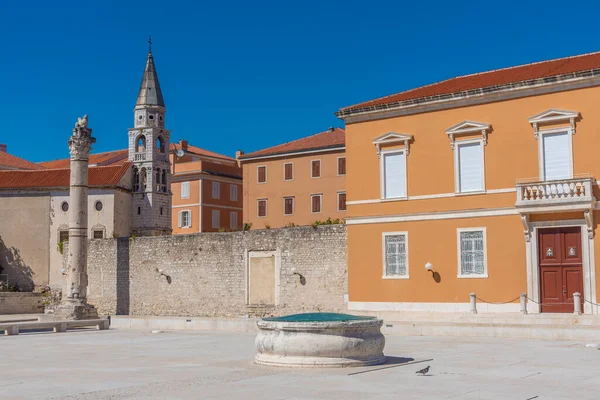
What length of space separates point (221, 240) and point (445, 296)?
1250 centimetres

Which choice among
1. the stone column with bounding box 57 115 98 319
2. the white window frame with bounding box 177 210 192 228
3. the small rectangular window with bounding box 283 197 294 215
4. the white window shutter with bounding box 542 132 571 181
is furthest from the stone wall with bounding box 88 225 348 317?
the white window frame with bounding box 177 210 192 228

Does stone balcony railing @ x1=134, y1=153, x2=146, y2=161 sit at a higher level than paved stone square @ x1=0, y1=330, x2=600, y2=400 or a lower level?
higher

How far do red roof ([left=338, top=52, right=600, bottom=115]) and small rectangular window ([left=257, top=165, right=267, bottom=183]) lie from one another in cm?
2588

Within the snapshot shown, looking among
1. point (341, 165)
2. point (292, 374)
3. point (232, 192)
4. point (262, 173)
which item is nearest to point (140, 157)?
point (262, 173)

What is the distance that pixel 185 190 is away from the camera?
6594 cm

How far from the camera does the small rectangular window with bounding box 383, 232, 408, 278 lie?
1172 inches

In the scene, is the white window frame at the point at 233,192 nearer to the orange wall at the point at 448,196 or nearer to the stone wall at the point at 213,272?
the stone wall at the point at 213,272

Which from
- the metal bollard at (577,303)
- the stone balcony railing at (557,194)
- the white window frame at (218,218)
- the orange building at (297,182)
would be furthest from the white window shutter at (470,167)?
the white window frame at (218,218)

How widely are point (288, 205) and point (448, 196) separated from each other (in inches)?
1113

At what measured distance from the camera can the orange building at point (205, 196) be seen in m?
64.8

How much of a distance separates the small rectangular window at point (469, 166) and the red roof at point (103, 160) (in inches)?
1927

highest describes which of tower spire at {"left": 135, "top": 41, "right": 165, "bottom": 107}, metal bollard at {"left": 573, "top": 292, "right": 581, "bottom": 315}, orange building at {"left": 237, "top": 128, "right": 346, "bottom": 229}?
tower spire at {"left": 135, "top": 41, "right": 165, "bottom": 107}

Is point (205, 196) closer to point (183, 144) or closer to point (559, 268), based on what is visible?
point (183, 144)

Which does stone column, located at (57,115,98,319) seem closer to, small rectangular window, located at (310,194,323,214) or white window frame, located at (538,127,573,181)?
white window frame, located at (538,127,573,181)
